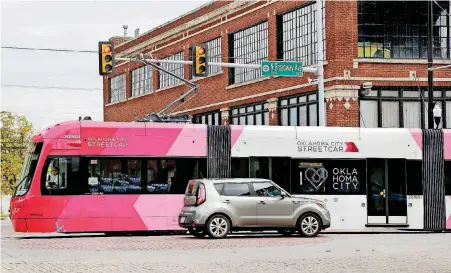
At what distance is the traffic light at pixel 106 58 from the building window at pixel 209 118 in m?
19.5

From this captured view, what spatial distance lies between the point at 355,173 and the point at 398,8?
12513 millimetres

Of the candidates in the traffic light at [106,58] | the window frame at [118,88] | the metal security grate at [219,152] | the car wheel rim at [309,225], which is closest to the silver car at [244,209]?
the car wheel rim at [309,225]

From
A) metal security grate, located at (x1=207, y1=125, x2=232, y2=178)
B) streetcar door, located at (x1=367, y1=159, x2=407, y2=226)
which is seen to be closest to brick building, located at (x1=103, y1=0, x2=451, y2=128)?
streetcar door, located at (x1=367, y1=159, x2=407, y2=226)

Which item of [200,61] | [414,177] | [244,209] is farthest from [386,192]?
[200,61]

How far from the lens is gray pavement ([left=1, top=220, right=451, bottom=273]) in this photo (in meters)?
15.1

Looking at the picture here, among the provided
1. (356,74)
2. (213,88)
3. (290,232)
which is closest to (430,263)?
(290,232)

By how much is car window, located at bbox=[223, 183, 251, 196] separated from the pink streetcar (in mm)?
3062

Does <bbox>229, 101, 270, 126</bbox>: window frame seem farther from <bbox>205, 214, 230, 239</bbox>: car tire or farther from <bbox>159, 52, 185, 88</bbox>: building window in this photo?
<bbox>205, 214, 230, 239</bbox>: car tire

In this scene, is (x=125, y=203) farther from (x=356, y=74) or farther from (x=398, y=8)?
(x=398, y=8)

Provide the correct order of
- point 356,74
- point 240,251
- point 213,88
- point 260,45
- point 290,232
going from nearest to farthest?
point 240,251
point 290,232
point 356,74
point 260,45
point 213,88

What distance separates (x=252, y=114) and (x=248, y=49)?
3680mm

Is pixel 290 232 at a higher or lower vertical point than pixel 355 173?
lower

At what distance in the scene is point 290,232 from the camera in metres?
25.1

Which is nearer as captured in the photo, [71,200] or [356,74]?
[71,200]
